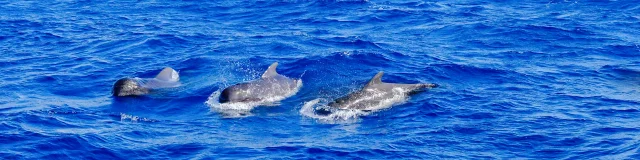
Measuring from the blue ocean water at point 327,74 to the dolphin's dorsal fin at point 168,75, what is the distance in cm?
36

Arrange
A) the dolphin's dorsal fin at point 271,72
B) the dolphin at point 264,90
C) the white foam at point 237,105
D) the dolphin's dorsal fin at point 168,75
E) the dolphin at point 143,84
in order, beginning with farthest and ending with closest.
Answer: the dolphin's dorsal fin at point 168,75 → the dolphin's dorsal fin at point 271,72 → the dolphin at point 143,84 → the dolphin at point 264,90 → the white foam at point 237,105

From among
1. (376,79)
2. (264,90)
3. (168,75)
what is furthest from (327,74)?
(168,75)

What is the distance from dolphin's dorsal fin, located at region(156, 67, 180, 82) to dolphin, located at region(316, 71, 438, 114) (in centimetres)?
594

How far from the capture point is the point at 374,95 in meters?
26.9

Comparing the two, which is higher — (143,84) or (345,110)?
(143,84)

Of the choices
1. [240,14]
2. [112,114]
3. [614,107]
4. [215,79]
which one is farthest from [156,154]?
[240,14]

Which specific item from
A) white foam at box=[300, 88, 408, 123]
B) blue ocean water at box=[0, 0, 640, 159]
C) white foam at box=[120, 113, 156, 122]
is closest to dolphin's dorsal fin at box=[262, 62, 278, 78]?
blue ocean water at box=[0, 0, 640, 159]

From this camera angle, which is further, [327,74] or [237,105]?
[327,74]

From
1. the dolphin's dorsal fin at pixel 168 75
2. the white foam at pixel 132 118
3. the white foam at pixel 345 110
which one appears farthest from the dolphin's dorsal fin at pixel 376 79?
the dolphin's dorsal fin at pixel 168 75

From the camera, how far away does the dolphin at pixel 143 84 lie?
28.1m

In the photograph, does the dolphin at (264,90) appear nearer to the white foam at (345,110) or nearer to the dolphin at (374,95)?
the white foam at (345,110)

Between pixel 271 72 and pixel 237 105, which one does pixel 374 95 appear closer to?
pixel 237 105

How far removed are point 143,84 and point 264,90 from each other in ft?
11.1

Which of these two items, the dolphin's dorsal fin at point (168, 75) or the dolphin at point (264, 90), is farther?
the dolphin's dorsal fin at point (168, 75)
